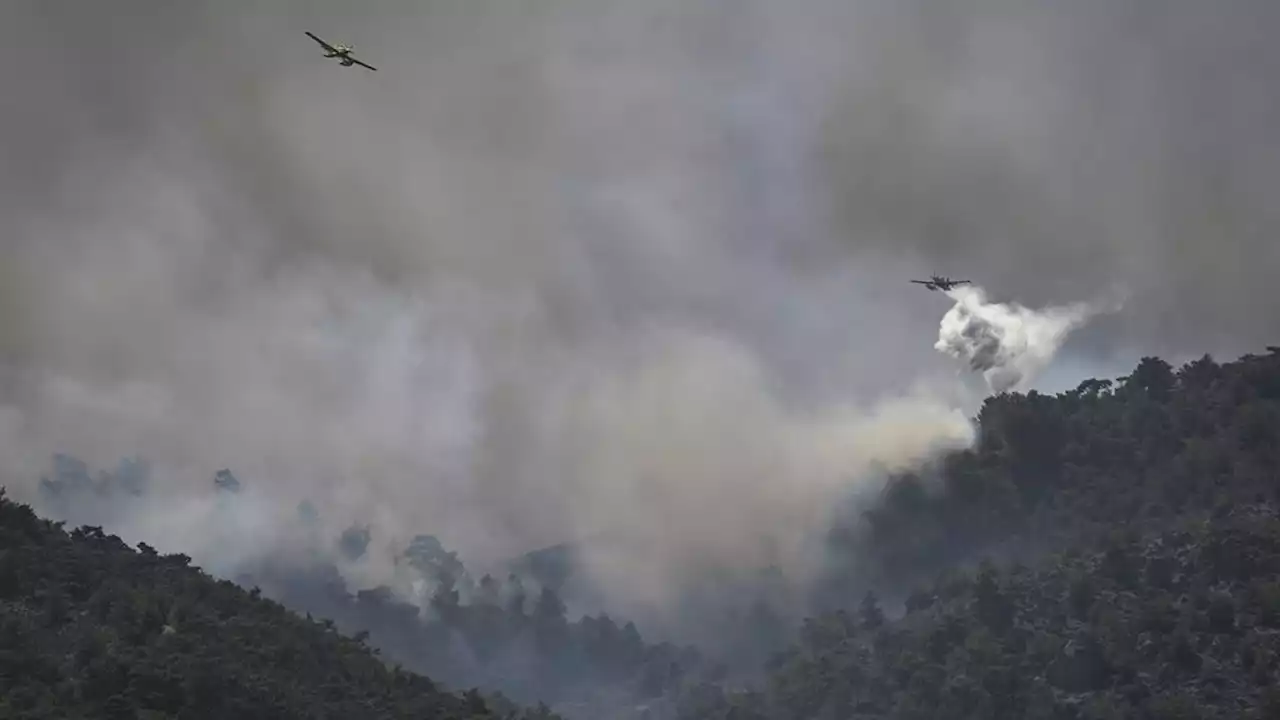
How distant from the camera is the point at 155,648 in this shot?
425 ft

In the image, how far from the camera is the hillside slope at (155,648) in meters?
119

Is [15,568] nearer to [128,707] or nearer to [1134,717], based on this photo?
[128,707]

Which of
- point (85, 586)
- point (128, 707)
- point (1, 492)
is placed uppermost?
point (1, 492)

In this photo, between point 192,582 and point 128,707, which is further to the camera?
point 192,582

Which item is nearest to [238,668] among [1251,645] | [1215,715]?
[1215,715]

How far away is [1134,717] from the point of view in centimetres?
19700

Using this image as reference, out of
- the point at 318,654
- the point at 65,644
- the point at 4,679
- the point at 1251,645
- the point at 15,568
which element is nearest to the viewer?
the point at 4,679

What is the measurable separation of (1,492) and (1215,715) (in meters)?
Result: 152

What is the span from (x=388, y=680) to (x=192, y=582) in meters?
24.9

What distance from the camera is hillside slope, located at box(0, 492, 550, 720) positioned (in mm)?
119125

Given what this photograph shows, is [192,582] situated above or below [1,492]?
below

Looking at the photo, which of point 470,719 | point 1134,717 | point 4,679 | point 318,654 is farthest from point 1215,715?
point 4,679

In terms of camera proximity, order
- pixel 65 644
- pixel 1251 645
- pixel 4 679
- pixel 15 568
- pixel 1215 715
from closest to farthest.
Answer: pixel 4 679, pixel 65 644, pixel 15 568, pixel 1215 715, pixel 1251 645

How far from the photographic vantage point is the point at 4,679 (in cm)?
11519
